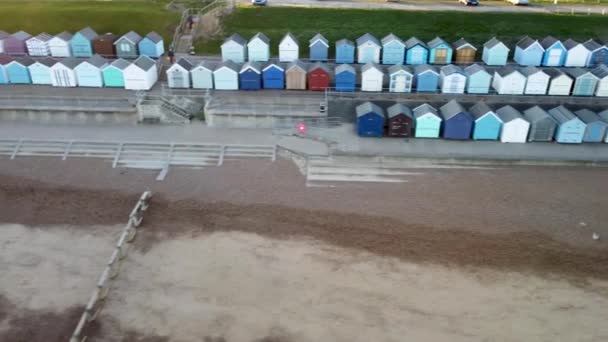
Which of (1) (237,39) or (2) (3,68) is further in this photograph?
(1) (237,39)

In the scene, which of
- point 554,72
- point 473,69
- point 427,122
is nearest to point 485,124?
point 427,122

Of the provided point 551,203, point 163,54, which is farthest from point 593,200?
point 163,54

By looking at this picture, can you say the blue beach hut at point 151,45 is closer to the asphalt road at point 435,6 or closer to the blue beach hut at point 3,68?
the blue beach hut at point 3,68

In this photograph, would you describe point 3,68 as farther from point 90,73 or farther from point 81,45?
point 90,73

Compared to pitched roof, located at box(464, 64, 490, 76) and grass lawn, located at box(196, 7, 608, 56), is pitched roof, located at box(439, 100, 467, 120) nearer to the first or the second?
pitched roof, located at box(464, 64, 490, 76)

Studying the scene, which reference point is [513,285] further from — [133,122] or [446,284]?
[133,122]

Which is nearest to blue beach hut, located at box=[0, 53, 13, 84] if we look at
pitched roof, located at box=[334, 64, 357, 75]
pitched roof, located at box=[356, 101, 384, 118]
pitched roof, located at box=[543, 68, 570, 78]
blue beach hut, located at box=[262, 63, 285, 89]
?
blue beach hut, located at box=[262, 63, 285, 89]

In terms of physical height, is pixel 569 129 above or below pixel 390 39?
below

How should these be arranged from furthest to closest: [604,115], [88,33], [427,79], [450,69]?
[88,33]
[450,69]
[427,79]
[604,115]
